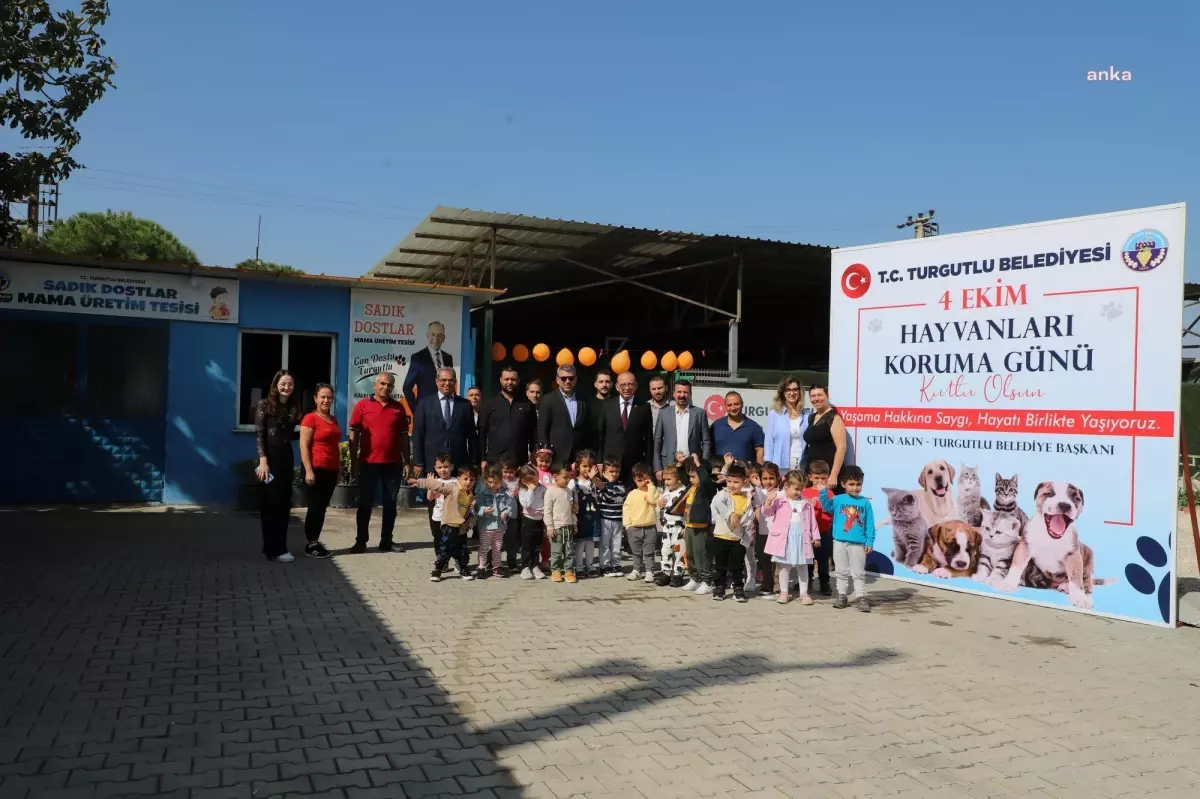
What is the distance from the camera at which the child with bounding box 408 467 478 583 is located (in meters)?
7.81

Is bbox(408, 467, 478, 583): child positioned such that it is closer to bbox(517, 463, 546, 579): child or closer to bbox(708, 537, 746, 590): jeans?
bbox(517, 463, 546, 579): child

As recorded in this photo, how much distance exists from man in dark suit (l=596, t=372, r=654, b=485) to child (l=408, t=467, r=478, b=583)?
4.62 feet

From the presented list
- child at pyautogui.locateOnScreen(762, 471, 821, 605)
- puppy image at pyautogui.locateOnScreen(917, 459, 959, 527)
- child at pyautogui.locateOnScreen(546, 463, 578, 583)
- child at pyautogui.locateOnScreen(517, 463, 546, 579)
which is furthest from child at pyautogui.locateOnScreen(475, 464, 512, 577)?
Result: puppy image at pyautogui.locateOnScreen(917, 459, 959, 527)

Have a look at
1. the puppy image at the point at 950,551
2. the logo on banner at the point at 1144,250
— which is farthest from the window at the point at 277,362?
the logo on banner at the point at 1144,250

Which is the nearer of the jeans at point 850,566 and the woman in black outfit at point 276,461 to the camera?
the jeans at point 850,566

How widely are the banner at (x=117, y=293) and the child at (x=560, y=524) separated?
659 centimetres

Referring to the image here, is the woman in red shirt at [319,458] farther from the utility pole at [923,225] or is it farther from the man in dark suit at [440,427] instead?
the utility pole at [923,225]

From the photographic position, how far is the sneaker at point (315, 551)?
873 cm

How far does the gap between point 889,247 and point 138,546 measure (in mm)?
7718

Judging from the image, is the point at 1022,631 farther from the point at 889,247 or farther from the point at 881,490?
the point at 889,247

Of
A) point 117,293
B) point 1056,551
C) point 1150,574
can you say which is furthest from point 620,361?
point 1150,574

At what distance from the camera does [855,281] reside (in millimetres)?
8938

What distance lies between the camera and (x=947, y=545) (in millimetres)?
8031

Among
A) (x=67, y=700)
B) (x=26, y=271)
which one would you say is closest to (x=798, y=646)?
(x=67, y=700)
